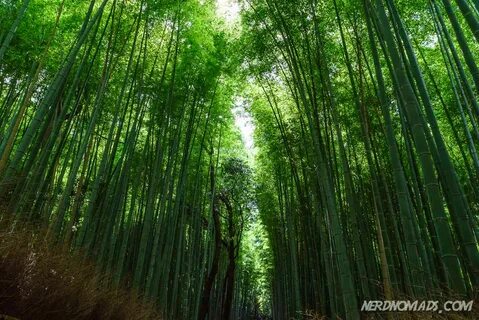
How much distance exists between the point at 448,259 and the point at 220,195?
8.41 metres

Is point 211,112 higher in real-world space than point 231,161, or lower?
lower

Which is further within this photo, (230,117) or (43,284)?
(230,117)

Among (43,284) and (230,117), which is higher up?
(230,117)

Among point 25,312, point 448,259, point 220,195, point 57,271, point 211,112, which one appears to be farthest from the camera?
point 220,195

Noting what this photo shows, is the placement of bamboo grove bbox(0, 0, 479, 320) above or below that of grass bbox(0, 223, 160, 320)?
above

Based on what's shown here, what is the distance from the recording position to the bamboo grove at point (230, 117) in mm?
4137

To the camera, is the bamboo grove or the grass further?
the bamboo grove

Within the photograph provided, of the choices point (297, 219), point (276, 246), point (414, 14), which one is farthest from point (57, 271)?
point (276, 246)

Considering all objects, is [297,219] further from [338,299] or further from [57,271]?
[57,271]

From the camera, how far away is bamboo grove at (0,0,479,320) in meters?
4.14

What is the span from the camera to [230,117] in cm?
816

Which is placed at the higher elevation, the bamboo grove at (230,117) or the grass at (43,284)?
the bamboo grove at (230,117)

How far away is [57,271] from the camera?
2.64m

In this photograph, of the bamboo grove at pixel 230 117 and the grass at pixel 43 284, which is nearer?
the grass at pixel 43 284
